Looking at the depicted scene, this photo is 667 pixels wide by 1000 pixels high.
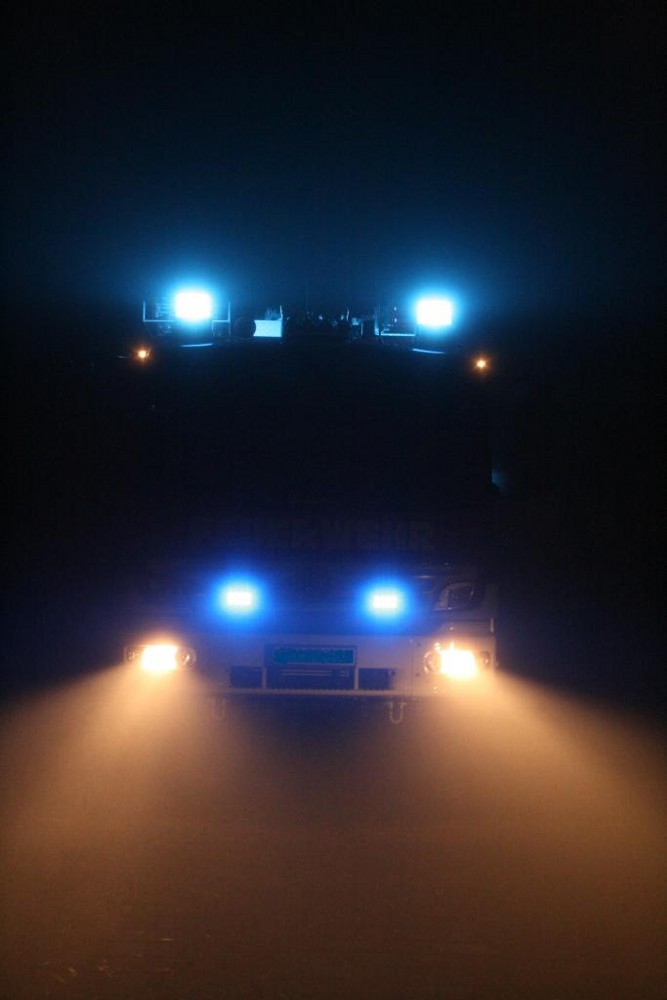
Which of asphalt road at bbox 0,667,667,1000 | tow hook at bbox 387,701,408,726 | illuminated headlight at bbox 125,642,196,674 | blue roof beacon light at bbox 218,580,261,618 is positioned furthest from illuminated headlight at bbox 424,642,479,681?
illuminated headlight at bbox 125,642,196,674

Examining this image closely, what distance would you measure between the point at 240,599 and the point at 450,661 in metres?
1.59

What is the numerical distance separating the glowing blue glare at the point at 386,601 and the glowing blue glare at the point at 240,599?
0.82 meters

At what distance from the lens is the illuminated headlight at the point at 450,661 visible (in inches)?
269

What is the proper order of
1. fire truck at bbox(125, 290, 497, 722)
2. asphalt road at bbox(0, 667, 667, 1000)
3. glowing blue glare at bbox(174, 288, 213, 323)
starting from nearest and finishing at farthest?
asphalt road at bbox(0, 667, 667, 1000), fire truck at bbox(125, 290, 497, 722), glowing blue glare at bbox(174, 288, 213, 323)

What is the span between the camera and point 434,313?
7.82 metres

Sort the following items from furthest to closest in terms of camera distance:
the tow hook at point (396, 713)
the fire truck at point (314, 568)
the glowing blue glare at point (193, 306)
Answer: the glowing blue glare at point (193, 306) < the tow hook at point (396, 713) < the fire truck at point (314, 568)

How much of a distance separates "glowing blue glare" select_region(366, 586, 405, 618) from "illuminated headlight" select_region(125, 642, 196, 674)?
4.42ft

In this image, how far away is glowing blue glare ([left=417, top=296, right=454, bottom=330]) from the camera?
25.5ft

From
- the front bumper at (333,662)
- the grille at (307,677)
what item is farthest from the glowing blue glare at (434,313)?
the grille at (307,677)

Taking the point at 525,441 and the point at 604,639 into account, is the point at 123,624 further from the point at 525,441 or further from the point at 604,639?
the point at 604,639

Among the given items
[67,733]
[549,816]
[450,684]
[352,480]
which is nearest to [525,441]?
[352,480]

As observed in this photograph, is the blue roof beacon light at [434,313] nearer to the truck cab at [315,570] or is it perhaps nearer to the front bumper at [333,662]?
the truck cab at [315,570]

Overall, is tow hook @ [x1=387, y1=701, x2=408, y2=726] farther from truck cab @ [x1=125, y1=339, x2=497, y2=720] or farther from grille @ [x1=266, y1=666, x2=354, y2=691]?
grille @ [x1=266, y1=666, x2=354, y2=691]

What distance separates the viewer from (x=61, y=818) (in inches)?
205
